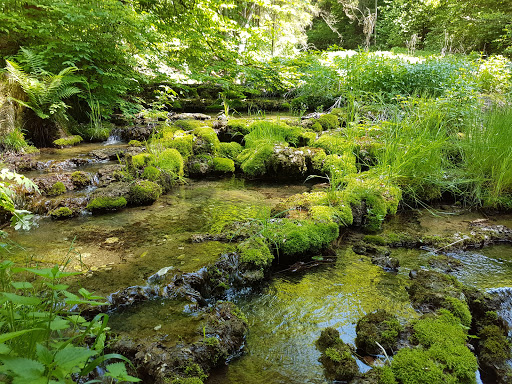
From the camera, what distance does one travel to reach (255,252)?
2811 mm

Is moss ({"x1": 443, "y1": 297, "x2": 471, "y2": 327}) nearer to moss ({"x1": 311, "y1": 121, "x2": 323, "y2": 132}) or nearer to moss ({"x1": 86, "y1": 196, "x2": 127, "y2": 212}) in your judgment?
moss ({"x1": 86, "y1": 196, "x2": 127, "y2": 212})

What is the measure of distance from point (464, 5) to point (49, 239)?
73.8 ft

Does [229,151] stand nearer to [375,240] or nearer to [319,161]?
[319,161]

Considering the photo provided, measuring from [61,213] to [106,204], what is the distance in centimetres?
51

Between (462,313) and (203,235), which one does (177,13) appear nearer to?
(203,235)

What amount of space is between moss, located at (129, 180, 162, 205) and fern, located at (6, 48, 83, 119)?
3325 millimetres

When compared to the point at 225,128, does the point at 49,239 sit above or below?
below

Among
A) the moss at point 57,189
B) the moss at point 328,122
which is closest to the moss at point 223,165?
the moss at point 57,189

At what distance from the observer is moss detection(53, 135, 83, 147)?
6836 mm

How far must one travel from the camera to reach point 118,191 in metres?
4.44

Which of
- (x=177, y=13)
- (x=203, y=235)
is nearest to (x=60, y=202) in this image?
(x=203, y=235)

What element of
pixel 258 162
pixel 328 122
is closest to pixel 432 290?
pixel 258 162

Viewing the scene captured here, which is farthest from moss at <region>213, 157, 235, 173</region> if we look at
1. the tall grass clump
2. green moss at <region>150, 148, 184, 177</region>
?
the tall grass clump

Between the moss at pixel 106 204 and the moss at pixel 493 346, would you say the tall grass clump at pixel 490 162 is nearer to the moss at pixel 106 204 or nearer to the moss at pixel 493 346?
the moss at pixel 493 346
